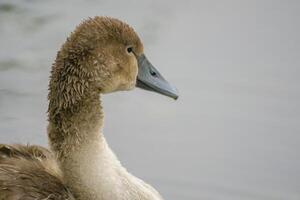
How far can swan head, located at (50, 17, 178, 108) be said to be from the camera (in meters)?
6.72

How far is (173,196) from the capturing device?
862 centimetres

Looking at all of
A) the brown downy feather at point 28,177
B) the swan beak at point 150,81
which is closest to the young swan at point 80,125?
the brown downy feather at point 28,177

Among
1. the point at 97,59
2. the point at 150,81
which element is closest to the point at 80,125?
the point at 97,59

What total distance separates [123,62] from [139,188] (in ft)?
3.12

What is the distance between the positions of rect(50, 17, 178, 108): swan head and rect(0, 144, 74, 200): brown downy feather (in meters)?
0.61

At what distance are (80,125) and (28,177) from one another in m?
0.50

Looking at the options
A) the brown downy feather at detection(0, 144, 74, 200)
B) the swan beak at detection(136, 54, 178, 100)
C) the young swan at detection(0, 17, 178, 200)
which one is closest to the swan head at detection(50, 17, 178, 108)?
the young swan at detection(0, 17, 178, 200)

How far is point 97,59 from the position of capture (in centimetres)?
679

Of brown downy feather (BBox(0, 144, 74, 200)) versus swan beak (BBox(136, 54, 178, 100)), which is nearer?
brown downy feather (BBox(0, 144, 74, 200))

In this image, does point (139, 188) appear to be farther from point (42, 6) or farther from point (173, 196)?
point (42, 6)

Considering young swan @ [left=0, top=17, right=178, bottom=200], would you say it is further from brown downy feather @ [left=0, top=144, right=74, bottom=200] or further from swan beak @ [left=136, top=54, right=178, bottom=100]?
swan beak @ [left=136, top=54, right=178, bottom=100]

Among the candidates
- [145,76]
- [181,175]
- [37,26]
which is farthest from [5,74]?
[145,76]

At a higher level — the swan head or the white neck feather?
the swan head

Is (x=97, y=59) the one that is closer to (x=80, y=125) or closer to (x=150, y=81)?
(x=80, y=125)
